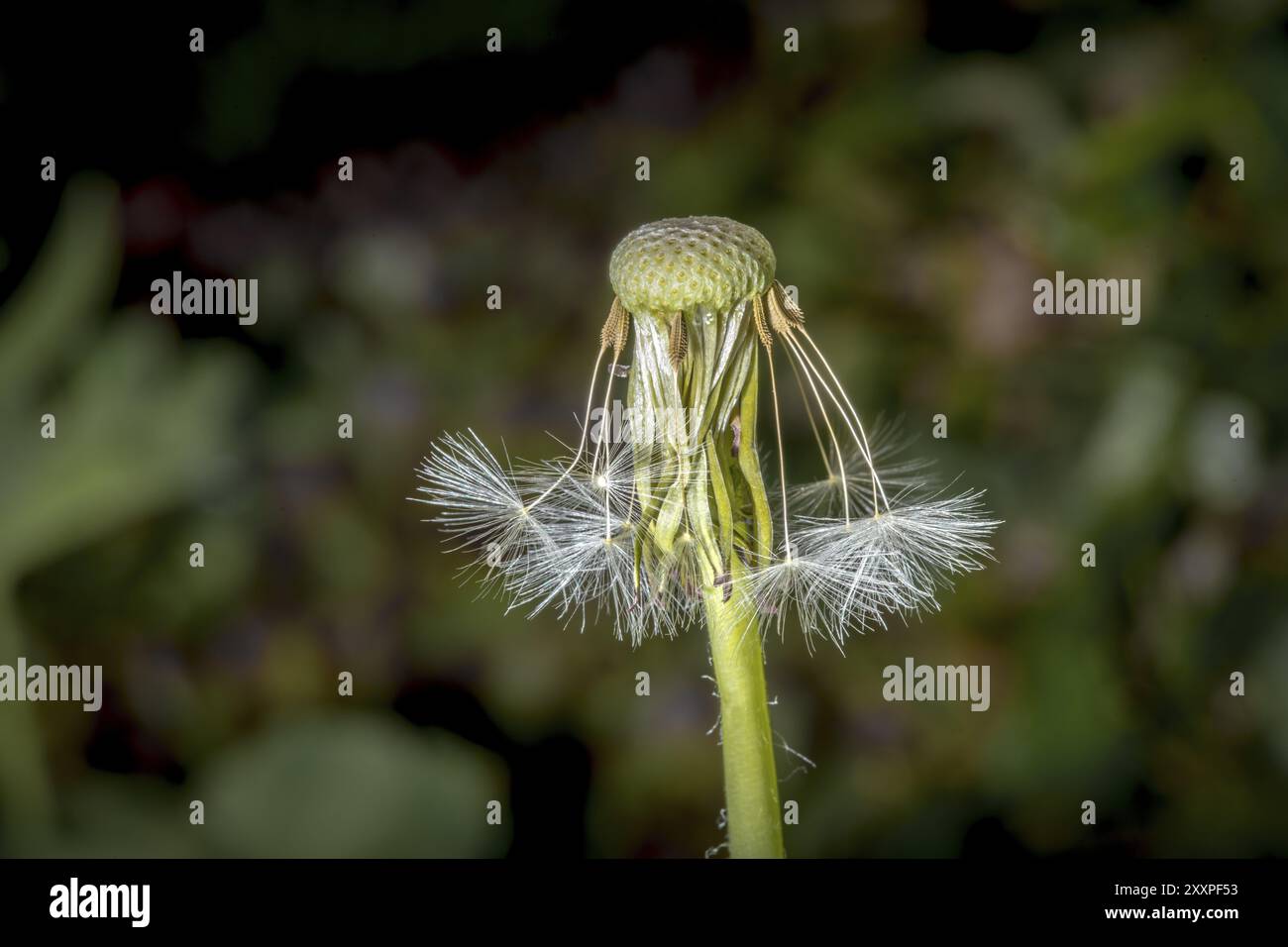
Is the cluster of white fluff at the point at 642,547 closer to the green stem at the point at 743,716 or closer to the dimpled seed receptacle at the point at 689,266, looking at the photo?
the green stem at the point at 743,716

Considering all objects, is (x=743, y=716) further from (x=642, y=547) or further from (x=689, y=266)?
(x=689, y=266)

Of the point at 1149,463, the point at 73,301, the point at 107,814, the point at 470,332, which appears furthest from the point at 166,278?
the point at 1149,463

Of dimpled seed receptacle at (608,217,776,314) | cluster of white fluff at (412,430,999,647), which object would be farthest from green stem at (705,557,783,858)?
dimpled seed receptacle at (608,217,776,314)

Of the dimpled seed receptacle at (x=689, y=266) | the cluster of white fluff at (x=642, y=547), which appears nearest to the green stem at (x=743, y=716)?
the cluster of white fluff at (x=642, y=547)

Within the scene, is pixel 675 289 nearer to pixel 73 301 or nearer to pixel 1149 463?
pixel 1149 463

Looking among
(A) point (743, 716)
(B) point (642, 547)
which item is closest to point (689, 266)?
(B) point (642, 547)

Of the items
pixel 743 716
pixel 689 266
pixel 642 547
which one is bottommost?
pixel 743 716

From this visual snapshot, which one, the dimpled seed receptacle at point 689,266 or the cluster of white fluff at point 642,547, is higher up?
the dimpled seed receptacle at point 689,266
